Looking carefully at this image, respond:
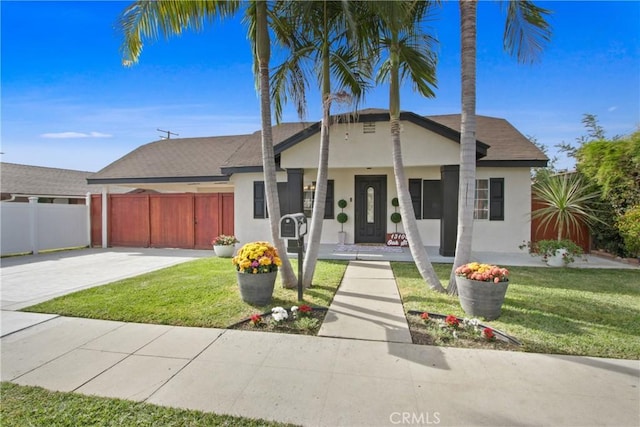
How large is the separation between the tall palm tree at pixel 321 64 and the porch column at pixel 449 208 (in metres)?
4.20

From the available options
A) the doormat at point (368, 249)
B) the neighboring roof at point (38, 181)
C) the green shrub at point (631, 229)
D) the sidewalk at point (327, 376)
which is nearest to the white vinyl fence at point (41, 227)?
the neighboring roof at point (38, 181)

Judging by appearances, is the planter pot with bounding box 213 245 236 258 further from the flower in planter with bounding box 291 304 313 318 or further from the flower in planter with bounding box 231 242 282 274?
the flower in planter with bounding box 291 304 313 318

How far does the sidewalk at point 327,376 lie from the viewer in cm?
236

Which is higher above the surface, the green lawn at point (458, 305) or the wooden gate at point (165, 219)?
the wooden gate at point (165, 219)

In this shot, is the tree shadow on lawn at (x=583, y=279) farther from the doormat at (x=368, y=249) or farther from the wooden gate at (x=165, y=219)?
the wooden gate at (x=165, y=219)

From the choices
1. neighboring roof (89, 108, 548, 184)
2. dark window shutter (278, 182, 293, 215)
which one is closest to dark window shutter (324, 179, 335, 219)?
dark window shutter (278, 182, 293, 215)

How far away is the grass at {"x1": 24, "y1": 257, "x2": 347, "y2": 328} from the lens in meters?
4.38

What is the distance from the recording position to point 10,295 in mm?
5602

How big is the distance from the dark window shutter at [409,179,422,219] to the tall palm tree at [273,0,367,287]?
5.04 m

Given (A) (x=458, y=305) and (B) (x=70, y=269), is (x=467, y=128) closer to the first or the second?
(A) (x=458, y=305)

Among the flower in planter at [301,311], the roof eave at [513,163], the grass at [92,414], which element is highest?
the roof eave at [513,163]

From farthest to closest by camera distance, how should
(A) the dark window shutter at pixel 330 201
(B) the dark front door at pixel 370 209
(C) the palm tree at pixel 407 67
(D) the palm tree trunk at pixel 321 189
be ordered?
(A) the dark window shutter at pixel 330 201, (B) the dark front door at pixel 370 209, (D) the palm tree trunk at pixel 321 189, (C) the palm tree at pixel 407 67

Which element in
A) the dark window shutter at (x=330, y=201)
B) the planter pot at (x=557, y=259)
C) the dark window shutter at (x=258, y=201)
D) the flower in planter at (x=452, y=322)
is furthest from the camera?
the dark window shutter at (x=330, y=201)

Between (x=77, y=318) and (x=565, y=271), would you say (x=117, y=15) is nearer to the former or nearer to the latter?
(x=77, y=318)
